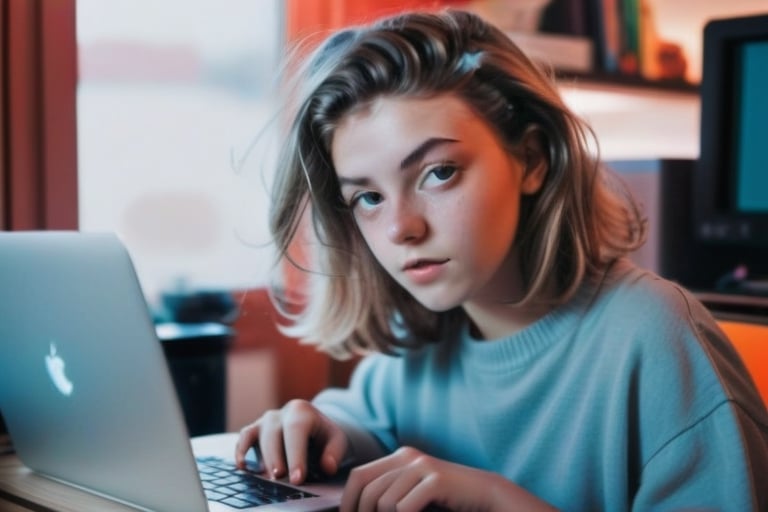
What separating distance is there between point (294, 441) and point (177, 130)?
1.02 metres

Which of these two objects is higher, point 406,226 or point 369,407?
point 406,226

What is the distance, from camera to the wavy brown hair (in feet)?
3.26

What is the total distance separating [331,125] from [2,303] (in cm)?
35

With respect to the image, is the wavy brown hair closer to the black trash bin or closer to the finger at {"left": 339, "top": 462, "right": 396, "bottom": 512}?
the finger at {"left": 339, "top": 462, "right": 396, "bottom": 512}

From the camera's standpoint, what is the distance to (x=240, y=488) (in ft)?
3.08

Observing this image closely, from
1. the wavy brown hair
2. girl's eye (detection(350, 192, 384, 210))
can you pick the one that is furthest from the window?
girl's eye (detection(350, 192, 384, 210))

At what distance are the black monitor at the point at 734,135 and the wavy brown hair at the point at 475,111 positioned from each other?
47 cm

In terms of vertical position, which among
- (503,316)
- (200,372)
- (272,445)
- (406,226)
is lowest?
(200,372)

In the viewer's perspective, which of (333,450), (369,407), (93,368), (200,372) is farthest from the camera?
(200,372)

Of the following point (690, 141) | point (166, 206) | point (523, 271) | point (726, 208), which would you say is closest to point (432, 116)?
point (523, 271)

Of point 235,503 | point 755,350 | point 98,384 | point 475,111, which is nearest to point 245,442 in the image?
point 235,503

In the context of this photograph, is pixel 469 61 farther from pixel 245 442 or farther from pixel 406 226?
pixel 245 442

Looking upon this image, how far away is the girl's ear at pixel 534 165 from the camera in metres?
1.04

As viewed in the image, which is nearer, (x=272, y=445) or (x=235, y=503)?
(x=235, y=503)
